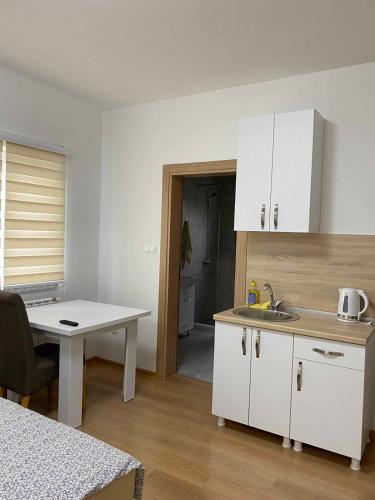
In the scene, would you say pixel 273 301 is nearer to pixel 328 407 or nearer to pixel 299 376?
pixel 299 376

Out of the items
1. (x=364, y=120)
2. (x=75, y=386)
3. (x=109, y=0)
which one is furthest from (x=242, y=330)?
(x=109, y=0)

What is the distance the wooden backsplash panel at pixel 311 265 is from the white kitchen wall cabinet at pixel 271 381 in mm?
567

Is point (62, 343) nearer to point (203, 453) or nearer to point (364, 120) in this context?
point (203, 453)

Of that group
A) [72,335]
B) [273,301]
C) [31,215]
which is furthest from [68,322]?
[273,301]

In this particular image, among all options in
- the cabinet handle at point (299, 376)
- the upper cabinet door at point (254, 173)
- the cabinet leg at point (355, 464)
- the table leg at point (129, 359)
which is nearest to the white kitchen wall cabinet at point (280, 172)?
the upper cabinet door at point (254, 173)

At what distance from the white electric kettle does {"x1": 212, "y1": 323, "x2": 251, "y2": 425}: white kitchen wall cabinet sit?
0.70 m

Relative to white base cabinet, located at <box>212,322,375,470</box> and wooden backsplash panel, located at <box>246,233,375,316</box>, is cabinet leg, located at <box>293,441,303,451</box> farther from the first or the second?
wooden backsplash panel, located at <box>246,233,375,316</box>

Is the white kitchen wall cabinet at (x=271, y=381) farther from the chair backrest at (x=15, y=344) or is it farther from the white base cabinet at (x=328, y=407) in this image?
the chair backrest at (x=15, y=344)

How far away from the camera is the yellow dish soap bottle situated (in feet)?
10.6

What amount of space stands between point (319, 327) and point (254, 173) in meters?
1.20

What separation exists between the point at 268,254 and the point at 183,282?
206 cm

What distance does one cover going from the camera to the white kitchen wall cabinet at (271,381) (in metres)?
2.61

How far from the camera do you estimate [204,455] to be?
99.3 inches

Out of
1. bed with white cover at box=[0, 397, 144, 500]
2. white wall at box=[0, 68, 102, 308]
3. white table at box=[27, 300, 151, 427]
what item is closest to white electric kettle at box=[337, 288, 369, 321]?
white table at box=[27, 300, 151, 427]
